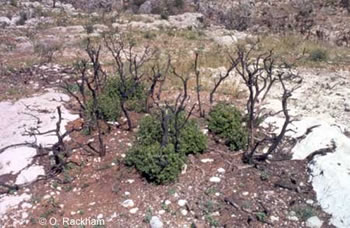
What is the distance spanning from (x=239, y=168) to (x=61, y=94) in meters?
3.43

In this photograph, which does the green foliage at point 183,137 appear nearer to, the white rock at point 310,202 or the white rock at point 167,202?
the white rock at point 167,202

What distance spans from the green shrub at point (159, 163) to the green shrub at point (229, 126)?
30.7 inches

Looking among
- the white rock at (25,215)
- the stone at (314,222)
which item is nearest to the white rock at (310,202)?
the stone at (314,222)

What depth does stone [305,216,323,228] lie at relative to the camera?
12.9 feet

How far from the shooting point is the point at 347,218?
154 inches

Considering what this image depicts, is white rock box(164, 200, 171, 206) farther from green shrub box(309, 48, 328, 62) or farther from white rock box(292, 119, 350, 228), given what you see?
green shrub box(309, 48, 328, 62)

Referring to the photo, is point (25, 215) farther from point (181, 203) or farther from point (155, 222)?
point (181, 203)

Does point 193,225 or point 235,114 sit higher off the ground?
point 235,114

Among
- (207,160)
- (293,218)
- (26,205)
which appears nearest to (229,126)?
(207,160)

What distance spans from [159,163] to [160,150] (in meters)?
0.14

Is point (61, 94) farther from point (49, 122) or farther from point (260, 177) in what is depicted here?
point (260, 177)

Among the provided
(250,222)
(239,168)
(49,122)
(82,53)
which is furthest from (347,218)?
(82,53)

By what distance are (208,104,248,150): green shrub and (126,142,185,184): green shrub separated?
2.56ft

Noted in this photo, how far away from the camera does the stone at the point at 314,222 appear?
3934 mm
